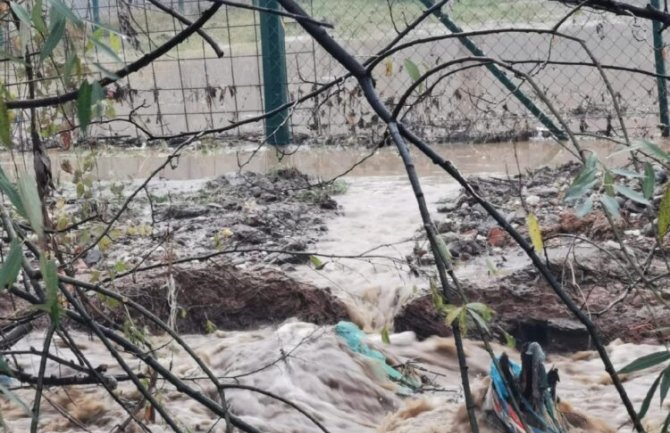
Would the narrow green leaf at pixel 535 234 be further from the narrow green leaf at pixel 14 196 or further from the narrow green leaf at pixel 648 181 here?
the narrow green leaf at pixel 14 196

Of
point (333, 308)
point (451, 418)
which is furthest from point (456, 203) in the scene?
point (451, 418)

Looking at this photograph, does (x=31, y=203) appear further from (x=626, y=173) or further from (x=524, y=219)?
(x=524, y=219)

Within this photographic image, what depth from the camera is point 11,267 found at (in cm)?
108

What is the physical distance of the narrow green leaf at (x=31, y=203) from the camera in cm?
93

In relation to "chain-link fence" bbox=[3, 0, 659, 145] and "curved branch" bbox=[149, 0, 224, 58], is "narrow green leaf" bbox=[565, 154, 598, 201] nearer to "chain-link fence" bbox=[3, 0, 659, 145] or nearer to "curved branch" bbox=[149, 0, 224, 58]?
"curved branch" bbox=[149, 0, 224, 58]

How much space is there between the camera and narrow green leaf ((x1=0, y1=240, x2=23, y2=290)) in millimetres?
1064

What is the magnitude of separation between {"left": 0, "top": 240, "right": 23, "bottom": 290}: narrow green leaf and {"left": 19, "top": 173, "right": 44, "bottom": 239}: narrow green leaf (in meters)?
0.11

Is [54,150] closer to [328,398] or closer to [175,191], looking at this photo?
[175,191]

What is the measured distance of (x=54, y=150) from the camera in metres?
10.8

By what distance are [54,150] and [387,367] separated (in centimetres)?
649

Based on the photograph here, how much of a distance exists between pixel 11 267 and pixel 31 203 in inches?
5.7

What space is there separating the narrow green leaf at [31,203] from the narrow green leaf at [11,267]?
112mm

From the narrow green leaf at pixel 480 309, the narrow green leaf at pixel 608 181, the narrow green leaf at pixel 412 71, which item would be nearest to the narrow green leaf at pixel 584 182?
the narrow green leaf at pixel 608 181

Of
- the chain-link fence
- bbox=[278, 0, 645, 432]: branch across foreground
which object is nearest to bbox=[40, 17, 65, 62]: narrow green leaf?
bbox=[278, 0, 645, 432]: branch across foreground
